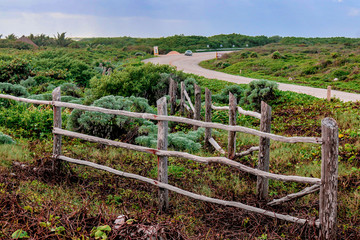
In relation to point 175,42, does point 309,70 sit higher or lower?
lower

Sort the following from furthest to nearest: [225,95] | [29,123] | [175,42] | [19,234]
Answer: [175,42] < [225,95] < [29,123] < [19,234]

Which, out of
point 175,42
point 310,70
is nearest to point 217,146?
point 310,70

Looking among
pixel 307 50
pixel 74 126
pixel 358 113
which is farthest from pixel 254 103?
pixel 307 50

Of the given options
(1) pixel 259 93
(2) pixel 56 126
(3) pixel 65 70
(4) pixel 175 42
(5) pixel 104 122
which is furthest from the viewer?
(4) pixel 175 42

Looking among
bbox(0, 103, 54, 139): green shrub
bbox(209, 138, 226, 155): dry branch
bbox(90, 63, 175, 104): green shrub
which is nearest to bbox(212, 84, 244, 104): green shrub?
bbox(90, 63, 175, 104): green shrub

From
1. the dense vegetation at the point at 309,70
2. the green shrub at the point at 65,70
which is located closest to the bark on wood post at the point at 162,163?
the green shrub at the point at 65,70

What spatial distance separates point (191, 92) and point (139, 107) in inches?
169

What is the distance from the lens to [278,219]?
461 cm

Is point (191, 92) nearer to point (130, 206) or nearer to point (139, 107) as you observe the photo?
point (139, 107)

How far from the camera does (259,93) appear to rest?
1360cm

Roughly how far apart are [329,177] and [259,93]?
9.86 m

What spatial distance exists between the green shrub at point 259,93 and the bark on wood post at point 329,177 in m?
9.47

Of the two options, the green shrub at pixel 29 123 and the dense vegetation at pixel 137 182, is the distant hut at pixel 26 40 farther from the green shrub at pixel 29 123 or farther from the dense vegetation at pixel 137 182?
the green shrub at pixel 29 123

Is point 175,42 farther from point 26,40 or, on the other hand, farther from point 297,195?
point 297,195
